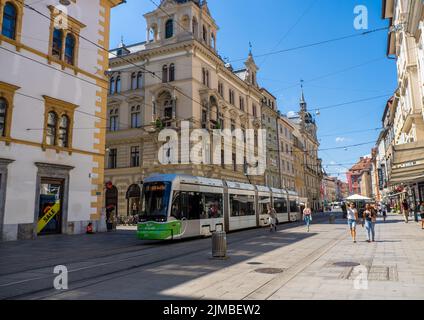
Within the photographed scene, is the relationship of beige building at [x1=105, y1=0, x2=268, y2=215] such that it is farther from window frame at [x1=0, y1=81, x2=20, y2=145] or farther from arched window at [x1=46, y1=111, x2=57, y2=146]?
window frame at [x1=0, y1=81, x2=20, y2=145]

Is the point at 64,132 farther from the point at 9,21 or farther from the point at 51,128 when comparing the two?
the point at 9,21

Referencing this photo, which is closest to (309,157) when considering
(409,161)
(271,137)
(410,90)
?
(271,137)

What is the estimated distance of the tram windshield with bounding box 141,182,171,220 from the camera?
16.2m

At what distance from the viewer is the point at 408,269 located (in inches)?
347

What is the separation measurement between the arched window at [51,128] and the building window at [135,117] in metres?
15.8

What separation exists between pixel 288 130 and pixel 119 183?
39.1 m

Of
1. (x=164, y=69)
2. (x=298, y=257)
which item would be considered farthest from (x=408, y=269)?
(x=164, y=69)

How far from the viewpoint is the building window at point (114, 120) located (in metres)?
37.8

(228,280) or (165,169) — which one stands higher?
(165,169)

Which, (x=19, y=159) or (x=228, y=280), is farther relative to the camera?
(x=19, y=159)

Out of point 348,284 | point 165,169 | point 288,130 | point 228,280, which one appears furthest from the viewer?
point 288,130

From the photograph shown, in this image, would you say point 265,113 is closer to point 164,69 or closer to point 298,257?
point 164,69
